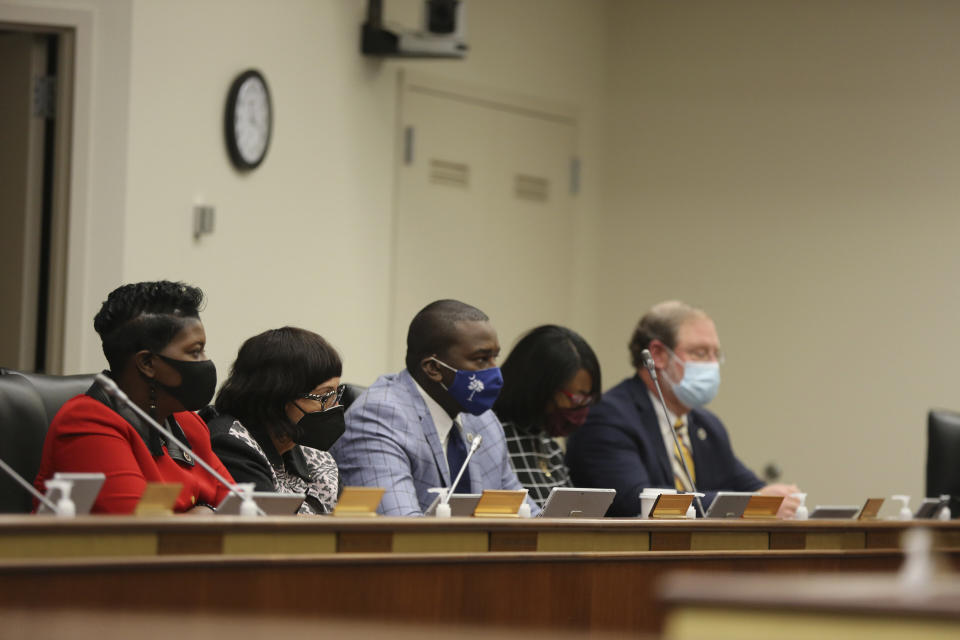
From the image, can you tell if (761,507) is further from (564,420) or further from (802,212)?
(802,212)

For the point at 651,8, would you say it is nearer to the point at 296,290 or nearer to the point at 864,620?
the point at 296,290

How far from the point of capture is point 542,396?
3758 mm

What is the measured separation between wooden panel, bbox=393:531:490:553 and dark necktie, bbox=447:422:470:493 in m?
0.91

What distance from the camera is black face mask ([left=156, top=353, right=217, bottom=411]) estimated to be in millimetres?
2574

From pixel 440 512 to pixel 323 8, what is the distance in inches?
122

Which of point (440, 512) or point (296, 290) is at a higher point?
point (296, 290)

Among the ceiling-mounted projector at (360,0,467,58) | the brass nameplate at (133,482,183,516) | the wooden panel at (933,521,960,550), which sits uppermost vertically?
the ceiling-mounted projector at (360,0,467,58)

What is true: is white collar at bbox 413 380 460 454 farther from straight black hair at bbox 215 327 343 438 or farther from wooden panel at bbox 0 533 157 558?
wooden panel at bbox 0 533 157 558

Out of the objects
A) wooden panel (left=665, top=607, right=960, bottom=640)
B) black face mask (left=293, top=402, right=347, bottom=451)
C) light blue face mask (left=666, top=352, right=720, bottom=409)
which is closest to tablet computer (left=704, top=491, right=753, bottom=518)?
black face mask (left=293, top=402, right=347, bottom=451)

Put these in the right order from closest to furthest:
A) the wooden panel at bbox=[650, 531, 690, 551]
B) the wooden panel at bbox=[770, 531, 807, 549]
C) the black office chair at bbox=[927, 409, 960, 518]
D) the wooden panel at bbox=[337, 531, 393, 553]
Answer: the wooden panel at bbox=[337, 531, 393, 553]
the wooden panel at bbox=[650, 531, 690, 551]
the wooden panel at bbox=[770, 531, 807, 549]
the black office chair at bbox=[927, 409, 960, 518]

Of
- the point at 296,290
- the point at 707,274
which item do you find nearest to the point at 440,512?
the point at 296,290

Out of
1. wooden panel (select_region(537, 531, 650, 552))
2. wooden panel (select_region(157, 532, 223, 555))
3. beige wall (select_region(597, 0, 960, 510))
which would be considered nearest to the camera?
wooden panel (select_region(157, 532, 223, 555))

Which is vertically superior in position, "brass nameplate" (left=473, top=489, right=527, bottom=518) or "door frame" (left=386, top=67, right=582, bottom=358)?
"door frame" (left=386, top=67, right=582, bottom=358)

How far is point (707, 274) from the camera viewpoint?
6.39 meters
